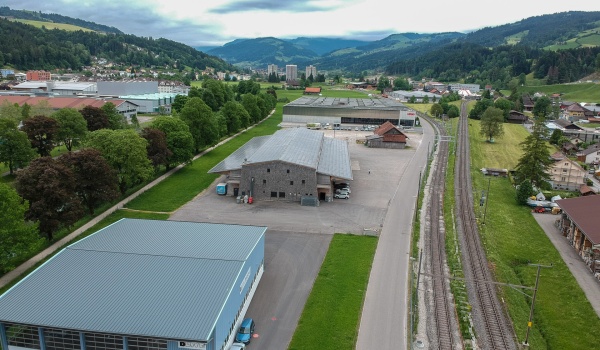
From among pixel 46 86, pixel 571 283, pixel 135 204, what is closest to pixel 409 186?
pixel 571 283

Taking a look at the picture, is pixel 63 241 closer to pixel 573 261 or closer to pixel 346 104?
pixel 573 261

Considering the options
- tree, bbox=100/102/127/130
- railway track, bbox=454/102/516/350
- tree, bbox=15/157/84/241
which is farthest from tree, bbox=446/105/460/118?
tree, bbox=15/157/84/241

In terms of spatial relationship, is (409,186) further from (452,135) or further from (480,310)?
(452,135)

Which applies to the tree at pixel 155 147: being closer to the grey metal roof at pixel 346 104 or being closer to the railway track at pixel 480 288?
the railway track at pixel 480 288

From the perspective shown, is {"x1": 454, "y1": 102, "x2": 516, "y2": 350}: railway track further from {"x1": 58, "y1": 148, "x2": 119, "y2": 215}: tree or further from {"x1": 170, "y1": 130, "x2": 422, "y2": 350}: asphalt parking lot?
{"x1": 58, "y1": 148, "x2": 119, "y2": 215}: tree

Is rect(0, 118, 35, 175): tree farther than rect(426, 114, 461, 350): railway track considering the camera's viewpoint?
Yes

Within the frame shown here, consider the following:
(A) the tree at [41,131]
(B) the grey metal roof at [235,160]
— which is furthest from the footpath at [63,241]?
(A) the tree at [41,131]
